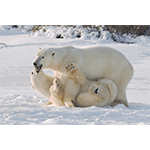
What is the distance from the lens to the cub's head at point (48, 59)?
3439 mm

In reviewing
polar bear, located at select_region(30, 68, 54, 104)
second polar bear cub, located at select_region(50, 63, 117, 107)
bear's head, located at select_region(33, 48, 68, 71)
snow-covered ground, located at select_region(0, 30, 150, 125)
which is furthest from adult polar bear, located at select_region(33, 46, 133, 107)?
snow-covered ground, located at select_region(0, 30, 150, 125)

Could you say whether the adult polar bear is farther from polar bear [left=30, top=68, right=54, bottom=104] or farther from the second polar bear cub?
polar bear [left=30, top=68, right=54, bottom=104]

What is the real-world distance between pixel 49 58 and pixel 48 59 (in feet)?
0.07

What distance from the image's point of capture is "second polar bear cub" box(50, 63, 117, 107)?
347 centimetres

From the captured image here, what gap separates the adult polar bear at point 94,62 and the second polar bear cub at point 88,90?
116 mm

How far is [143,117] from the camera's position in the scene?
3053 millimetres

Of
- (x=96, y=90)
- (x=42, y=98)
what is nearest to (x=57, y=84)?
(x=96, y=90)

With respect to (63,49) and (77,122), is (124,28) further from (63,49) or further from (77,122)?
(77,122)

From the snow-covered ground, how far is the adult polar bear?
1.49ft

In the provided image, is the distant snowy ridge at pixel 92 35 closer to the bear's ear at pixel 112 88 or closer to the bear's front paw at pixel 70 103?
the bear's ear at pixel 112 88

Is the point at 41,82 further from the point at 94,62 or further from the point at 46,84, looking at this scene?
the point at 94,62

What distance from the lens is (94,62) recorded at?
364 centimetres

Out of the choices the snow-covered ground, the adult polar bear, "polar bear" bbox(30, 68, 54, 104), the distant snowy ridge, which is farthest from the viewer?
the distant snowy ridge

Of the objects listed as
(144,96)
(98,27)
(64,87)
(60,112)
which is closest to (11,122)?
(60,112)
